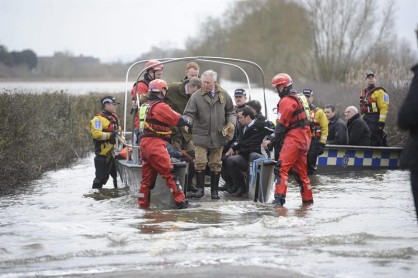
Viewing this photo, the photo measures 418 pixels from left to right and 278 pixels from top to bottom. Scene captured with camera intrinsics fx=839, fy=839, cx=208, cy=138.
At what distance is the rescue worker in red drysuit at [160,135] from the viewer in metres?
12.3

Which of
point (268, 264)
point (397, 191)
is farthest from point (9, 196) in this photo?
point (268, 264)

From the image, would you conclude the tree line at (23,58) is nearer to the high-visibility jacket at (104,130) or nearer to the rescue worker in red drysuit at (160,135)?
the high-visibility jacket at (104,130)

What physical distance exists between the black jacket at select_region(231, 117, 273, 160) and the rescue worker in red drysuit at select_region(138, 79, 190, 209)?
5.04 feet

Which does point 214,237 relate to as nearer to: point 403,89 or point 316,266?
point 316,266

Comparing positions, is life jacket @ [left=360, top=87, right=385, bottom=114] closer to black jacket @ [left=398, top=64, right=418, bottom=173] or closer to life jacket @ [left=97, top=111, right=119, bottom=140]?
life jacket @ [left=97, top=111, right=119, bottom=140]

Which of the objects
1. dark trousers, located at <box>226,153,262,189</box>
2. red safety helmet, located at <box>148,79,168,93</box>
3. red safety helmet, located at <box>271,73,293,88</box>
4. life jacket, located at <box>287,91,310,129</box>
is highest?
red safety helmet, located at <box>271,73,293,88</box>

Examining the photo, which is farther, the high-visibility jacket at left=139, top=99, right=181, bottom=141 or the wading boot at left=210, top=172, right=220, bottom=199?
the wading boot at left=210, top=172, right=220, bottom=199

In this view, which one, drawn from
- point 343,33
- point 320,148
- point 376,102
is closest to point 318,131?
point 320,148

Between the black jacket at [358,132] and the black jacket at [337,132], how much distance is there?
16 centimetres

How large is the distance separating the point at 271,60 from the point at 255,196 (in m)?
60.0

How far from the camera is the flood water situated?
8188mm

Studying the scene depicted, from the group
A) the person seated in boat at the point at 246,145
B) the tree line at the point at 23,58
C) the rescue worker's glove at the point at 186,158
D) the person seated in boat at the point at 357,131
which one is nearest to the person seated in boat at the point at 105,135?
the rescue worker's glove at the point at 186,158

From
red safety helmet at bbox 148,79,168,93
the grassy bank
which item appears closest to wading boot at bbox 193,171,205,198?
red safety helmet at bbox 148,79,168,93

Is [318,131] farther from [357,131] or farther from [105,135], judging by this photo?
[105,135]
